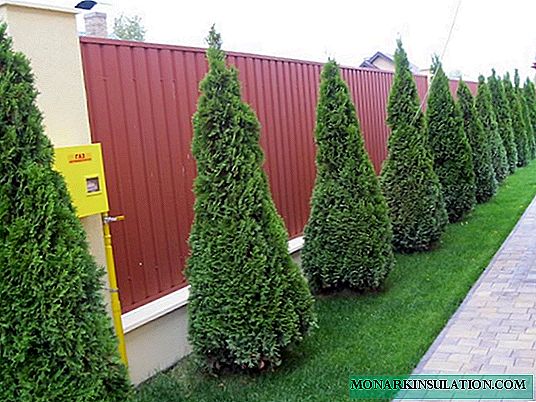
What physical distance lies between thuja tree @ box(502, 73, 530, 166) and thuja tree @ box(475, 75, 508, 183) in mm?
2901

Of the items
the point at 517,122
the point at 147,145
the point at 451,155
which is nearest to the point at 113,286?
the point at 147,145

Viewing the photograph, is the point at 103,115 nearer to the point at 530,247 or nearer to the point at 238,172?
the point at 238,172

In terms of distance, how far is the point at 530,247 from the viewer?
7109 mm

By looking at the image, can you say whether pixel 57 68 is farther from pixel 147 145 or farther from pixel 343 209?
pixel 343 209

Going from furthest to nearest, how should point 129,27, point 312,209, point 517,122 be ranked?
point 129,27 → point 517,122 → point 312,209

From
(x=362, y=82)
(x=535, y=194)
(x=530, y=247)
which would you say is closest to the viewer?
(x=530, y=247)

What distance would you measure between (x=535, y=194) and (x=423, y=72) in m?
4.00

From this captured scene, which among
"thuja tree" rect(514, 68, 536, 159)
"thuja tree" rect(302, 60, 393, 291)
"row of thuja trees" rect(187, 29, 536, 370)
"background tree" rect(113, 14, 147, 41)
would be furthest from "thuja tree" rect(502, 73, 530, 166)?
"background tree" rect(113, 14, 147, 41)

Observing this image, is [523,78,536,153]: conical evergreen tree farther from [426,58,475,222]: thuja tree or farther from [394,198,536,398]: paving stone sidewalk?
[394,198,536,398]: paving stone sidewalk

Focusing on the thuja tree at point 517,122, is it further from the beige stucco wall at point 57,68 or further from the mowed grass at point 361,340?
the beige stucco wall at point 57,68

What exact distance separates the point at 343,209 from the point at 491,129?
7621 millimetres

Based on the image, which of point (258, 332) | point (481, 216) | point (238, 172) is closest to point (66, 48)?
point (238, 172)

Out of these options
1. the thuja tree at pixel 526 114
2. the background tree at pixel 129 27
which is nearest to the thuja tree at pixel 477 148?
the thuja tree at pixel 526 114

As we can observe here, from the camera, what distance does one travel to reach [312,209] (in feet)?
18.1
